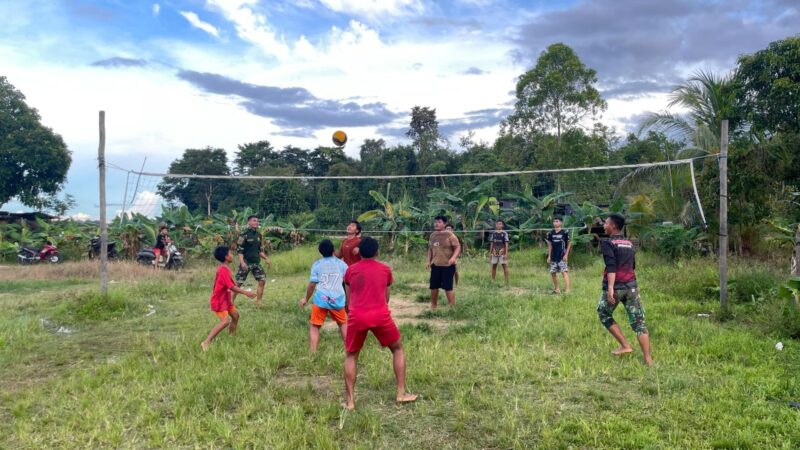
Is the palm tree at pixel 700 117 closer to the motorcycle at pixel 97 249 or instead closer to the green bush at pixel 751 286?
the green bush at pixel 751 286

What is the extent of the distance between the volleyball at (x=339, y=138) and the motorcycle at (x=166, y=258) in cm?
683

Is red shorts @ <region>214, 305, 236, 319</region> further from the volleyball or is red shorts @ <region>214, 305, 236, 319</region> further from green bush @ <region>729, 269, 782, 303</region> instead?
green bush @ <region>729, 269, 782, 303</region>

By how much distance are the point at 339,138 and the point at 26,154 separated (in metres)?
21.3

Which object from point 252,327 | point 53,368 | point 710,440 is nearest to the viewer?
point 710,440

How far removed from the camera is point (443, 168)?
28.9m

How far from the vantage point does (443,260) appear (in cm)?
840

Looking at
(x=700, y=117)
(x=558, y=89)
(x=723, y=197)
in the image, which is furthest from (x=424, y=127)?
(x=723, y=197)

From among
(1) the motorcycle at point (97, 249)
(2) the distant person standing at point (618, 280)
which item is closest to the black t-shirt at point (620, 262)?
(2) the distant person standing at point (618, 280)

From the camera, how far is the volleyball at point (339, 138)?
10.0m

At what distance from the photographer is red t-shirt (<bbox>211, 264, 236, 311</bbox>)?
6.12m

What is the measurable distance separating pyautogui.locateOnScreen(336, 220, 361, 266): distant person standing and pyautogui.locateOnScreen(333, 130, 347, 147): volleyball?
11.5ft

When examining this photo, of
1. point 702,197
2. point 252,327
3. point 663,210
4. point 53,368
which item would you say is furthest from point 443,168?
point 53,368

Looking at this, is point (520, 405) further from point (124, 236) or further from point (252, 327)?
point (124, 236)

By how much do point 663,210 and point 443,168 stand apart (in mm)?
15249
